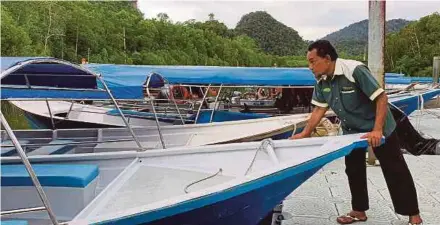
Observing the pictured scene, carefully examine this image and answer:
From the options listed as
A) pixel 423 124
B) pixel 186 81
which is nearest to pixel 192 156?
pixel 186 81

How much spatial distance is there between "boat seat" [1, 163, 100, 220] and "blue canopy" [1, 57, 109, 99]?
1.38 m

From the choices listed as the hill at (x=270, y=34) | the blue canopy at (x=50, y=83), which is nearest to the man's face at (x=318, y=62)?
the blue canopy at (x=50, y=83)

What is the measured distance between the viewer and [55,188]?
3.18 m

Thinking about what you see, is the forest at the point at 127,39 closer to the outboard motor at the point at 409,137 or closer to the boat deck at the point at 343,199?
the boat deck at the point at 343,199

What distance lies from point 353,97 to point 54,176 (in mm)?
1999

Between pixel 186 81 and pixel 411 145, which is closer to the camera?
pixel 411 145

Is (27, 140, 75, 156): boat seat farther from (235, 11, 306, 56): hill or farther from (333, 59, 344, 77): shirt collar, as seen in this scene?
(235, 11, 306, 56): hill

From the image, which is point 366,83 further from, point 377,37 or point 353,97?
point 377,37

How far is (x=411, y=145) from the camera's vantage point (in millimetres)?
3617

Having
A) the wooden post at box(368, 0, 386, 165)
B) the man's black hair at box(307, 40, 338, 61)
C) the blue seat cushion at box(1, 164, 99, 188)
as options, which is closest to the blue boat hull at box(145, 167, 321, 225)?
the man's black hair at box(307, 40, 338, 61)

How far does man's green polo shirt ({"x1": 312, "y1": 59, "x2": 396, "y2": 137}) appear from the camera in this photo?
311 cm

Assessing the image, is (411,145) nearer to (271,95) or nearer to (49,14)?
(271,95)

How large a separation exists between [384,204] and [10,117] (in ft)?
28.5

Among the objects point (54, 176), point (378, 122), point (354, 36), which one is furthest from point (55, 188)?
point (354, 36)
